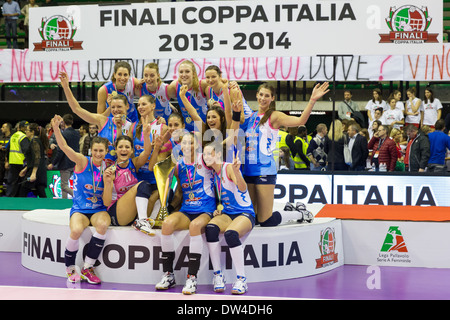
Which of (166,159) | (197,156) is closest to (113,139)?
(166,159)

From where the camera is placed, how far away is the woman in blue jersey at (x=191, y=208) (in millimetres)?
5461

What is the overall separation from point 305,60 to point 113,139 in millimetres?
6333

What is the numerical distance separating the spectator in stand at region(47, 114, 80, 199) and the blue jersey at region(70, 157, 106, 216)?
5002mm

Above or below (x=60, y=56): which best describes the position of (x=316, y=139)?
below

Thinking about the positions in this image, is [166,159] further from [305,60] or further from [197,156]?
[305,60]

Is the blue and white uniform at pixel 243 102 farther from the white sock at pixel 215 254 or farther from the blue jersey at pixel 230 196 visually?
the white sock at pixel 215 254

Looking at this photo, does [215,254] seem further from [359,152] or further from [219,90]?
[359,152]

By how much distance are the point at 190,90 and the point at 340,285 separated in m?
2.57

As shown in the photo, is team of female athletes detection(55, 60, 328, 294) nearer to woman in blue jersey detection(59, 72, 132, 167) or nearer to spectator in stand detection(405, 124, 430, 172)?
woman in blue jersey detection(59, 72, 132, 167)

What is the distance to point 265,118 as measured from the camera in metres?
6.22

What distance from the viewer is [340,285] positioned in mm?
5754

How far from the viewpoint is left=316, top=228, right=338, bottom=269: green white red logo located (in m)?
6.31

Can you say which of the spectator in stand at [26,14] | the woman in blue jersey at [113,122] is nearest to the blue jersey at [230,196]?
the woman in blue jersey at [113,122]

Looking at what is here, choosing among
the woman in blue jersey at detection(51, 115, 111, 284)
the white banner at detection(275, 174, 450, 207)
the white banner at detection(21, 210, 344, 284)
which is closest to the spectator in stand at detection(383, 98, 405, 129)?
the white banner at detection(275, 174, 450, 207)
